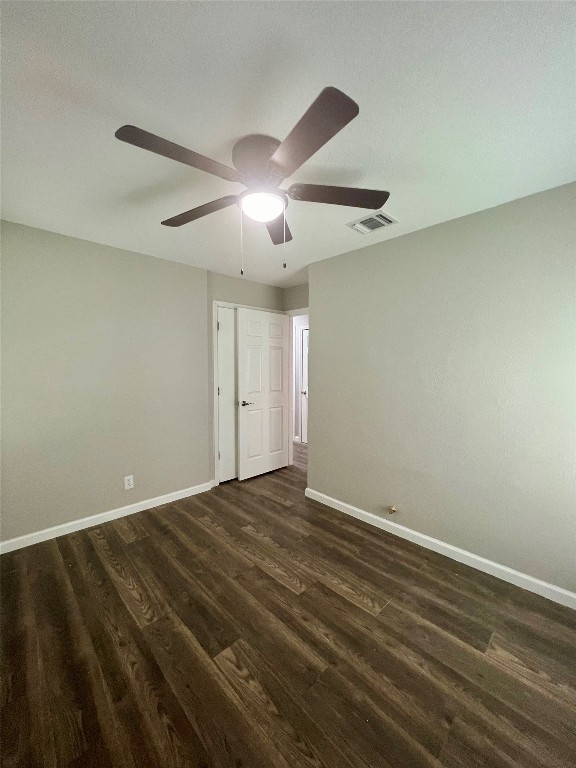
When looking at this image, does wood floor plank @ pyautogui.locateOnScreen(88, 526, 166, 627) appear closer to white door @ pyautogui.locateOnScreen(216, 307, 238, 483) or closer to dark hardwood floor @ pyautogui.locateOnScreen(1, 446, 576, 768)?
dark hardwood floor @ pyautogui.locateOnScreen(1, 446, 576, 768)

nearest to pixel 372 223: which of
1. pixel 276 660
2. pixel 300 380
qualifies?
pixel 276 660

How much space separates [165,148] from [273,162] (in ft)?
1.36

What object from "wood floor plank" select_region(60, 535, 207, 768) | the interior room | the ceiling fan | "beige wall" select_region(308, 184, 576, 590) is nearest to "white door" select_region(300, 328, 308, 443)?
the interior room

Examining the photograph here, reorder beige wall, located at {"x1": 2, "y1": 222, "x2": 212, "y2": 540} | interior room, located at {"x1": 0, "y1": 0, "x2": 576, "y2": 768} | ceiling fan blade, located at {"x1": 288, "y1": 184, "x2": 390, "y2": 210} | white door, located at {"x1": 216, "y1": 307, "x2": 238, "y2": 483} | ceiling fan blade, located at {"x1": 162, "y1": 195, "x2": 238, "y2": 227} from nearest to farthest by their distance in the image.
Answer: interior room, located at {"x1": 0, "y1": 0, "x2": 576, "y2": 768}, ceiling fan blade, located at {"x1": 288, "y1": 184, "x2": 390, "y2": 210}, ceiling fan blade, located at {"x1": 162, "y1": 195, "x2": 238, "y2": 227}, beige wall, located at {"x1": 2, "y1": 222, "x2": 212, "y2": 540}, white door, located at {"x1": 216, "y1": 307, "x2": 238, "y2": 483}

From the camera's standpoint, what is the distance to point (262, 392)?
149 inches

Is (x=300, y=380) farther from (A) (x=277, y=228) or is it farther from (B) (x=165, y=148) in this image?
(B) (x=165, y=148)

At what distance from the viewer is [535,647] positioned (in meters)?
1.48

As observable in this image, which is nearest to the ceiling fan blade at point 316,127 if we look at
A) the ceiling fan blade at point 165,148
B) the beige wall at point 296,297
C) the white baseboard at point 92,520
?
the ceiling fan blade at point 165,148

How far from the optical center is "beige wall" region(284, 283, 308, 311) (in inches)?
149

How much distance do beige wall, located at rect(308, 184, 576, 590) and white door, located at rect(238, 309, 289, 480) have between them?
3.86 ft

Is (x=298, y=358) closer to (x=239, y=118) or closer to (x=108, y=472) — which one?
(x=108, y=472)

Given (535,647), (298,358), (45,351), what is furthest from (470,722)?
(298,358)

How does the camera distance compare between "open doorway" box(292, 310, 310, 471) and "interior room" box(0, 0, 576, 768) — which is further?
"open doorway" box(292, 310, 310, 471)

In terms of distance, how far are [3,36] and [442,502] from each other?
128 inches
